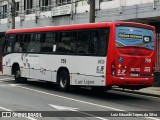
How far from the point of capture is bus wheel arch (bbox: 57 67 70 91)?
18.2 m

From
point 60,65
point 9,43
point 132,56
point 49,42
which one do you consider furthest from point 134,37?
point 9,43

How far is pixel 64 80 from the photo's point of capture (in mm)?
18547

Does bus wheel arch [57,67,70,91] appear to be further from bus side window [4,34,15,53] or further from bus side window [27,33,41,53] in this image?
bus side window [4,34,15,53]

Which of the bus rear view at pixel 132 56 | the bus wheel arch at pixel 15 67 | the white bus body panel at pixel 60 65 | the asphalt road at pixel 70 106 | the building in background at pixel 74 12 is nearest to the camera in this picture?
the asphalt road at pixel 70 106

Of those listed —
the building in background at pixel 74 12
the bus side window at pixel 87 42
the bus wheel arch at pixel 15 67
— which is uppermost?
the building in background at pixel 74 12

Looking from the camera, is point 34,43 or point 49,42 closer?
point 49,42

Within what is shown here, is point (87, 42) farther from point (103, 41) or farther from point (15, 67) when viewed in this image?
point (15, 67)

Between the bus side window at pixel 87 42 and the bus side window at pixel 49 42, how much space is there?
2127 mm

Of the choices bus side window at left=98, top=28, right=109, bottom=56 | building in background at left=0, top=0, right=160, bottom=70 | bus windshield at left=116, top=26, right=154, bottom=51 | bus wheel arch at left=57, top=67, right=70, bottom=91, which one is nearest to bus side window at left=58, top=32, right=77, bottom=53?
bus wheel arch at left=57, top=67, right=70, bottom=91

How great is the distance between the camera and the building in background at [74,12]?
92.3ft

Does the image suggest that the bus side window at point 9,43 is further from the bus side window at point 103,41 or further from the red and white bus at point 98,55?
the bus side window at point 103,41

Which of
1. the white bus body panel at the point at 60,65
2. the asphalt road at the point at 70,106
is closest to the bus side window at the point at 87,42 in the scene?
the white bus body panel at the point at 60,65

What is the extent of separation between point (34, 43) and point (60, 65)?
2.92 meters

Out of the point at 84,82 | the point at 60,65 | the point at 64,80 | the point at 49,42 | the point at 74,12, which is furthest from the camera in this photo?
the point at 74,12
